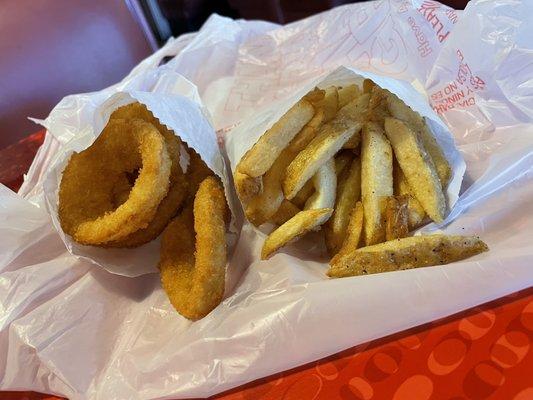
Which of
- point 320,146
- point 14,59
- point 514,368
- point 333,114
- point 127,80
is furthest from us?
point 14,59

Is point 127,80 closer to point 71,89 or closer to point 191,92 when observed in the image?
point 191,92

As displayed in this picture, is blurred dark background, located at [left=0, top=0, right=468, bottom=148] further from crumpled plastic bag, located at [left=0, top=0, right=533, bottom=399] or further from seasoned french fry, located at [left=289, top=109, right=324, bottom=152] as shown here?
seasoned french fry, located at [left=289, top=109, right=324, bottom=152]

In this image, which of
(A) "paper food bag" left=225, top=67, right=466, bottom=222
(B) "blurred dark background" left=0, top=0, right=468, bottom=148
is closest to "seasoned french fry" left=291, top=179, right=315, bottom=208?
(A) "paper food bag" left=225, top=67, right=466, bottom=222

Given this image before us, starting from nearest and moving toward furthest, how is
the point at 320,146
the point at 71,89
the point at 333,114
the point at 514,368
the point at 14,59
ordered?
the point at 514,368, the point at 320,146, the point at 333,114, the point at 14,59, the point at 71,89

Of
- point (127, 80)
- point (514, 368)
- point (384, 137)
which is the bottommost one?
point (514, 368)

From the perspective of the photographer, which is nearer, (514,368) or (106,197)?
(514,368)

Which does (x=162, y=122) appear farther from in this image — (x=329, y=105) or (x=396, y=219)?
(x=396, y=219)

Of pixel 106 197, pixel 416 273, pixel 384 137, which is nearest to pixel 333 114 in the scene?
pixel 384 137

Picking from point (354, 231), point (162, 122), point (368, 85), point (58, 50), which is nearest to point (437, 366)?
point (354, 231)
